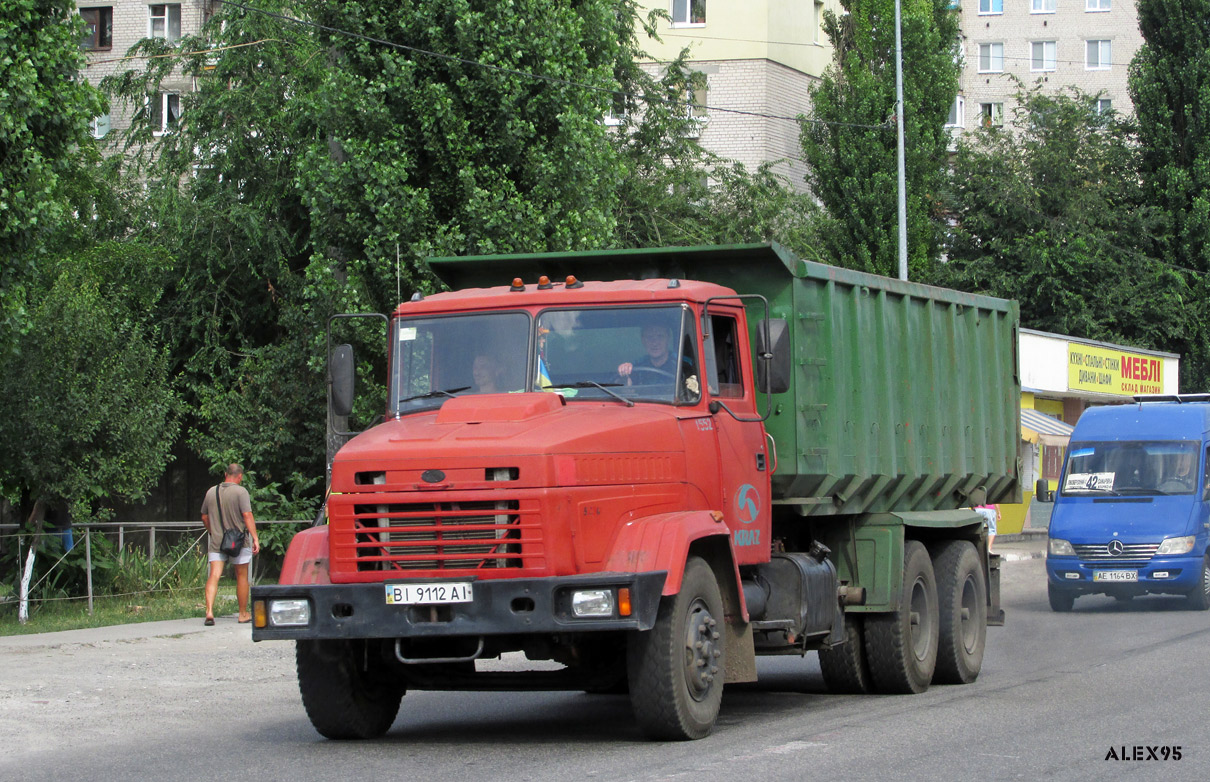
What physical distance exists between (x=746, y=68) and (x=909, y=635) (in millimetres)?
34861

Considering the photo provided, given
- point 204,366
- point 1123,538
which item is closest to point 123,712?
point 1123,538

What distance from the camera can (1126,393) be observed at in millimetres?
42969

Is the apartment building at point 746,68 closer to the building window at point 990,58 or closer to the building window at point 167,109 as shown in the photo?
the building window at point 167,109

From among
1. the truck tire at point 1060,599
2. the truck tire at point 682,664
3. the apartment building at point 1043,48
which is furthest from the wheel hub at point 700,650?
the apartment building at point 1043,48

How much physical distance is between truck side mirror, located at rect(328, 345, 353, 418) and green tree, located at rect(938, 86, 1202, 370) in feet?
124

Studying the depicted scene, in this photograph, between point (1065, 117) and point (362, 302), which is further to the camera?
point (1065, 117)

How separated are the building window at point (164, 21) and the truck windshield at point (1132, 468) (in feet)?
98.4

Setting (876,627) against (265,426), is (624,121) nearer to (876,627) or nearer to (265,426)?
(265,426)

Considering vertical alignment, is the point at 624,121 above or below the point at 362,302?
above

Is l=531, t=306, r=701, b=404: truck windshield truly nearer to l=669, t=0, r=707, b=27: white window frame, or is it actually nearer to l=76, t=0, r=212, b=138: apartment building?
l=76, t=0, r=212, b=138: apartment building

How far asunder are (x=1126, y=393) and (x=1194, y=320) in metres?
5.09

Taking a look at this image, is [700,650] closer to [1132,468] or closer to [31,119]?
[31,119]

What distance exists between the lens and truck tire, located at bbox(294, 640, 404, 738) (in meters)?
9.44

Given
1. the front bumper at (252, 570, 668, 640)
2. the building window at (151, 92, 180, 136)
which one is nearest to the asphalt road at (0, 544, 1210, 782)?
the front bumper at (252, 570, 668, 640)
